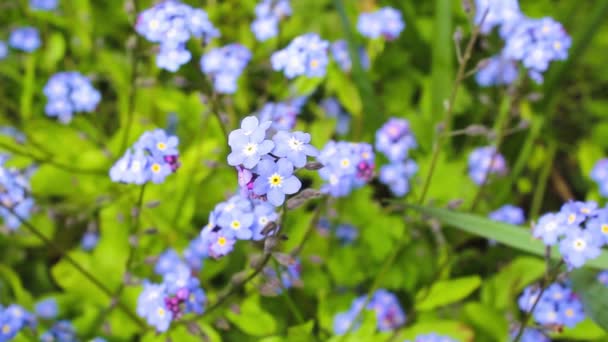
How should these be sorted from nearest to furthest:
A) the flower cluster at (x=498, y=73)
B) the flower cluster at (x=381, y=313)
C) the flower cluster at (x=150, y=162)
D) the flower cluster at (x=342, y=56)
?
the flower cluster at (x=150, y=162)
the flower cluster at (x=381, y=313)
the flower cluster at (x=498, y=73)
the flower cluster at (x=342, y=56)

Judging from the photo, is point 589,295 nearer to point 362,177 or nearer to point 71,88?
point 362,177

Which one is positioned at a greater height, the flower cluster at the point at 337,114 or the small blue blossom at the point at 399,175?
the flower cluster at the point at 337,114

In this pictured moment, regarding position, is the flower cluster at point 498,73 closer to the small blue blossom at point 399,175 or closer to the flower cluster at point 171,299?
the small blue blossom at point 399,175

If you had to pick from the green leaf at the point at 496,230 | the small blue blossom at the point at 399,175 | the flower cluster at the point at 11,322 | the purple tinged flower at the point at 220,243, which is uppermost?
the small blue blossom at the point at 399,175

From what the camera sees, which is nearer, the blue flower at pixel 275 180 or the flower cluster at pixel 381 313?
the blue flower at pixel 275 180

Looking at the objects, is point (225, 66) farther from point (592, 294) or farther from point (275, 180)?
point (592, 294)

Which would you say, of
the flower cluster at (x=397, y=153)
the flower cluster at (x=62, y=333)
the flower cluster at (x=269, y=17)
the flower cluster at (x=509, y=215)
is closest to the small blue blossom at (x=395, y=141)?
the flower cluster at (x=397, y=153)
